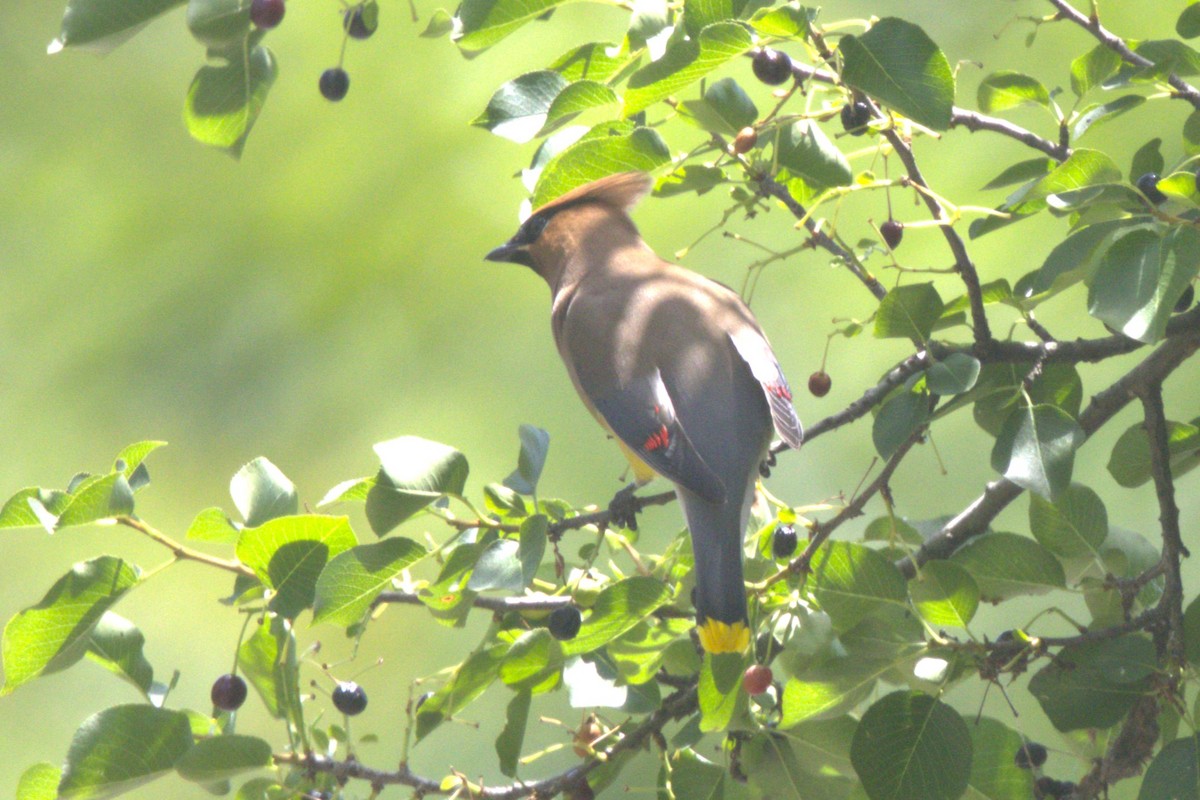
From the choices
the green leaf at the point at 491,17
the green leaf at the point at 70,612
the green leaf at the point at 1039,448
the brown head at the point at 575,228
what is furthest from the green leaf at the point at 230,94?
the brown head at the point at 575,228

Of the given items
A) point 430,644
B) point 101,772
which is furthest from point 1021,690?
point 101,772

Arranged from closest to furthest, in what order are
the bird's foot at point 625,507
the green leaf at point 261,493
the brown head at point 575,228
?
the green leaf at point 261,493 < the bird's foot at point 625,507 < the brown head at point 575,228

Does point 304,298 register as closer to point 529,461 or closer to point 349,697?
point 349,697

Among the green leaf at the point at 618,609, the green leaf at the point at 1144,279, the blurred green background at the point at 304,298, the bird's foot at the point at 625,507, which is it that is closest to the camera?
the green leaf at the point at 1144,279

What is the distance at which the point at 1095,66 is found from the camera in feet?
4.45

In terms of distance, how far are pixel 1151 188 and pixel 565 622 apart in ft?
2.24

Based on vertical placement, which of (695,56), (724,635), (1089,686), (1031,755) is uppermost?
(695,56)

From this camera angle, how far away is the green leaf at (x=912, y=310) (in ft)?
4.07

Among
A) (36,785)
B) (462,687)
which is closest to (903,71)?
(462,687)

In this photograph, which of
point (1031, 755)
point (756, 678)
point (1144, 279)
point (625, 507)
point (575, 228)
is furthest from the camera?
point (575, 228)

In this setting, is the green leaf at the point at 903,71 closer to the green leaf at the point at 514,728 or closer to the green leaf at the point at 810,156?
the green leaf at the point at 810,156

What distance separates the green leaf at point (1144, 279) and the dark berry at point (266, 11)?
75cm

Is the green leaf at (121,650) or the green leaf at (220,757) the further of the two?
the green leaf at (121,650)

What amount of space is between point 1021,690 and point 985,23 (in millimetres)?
1464
